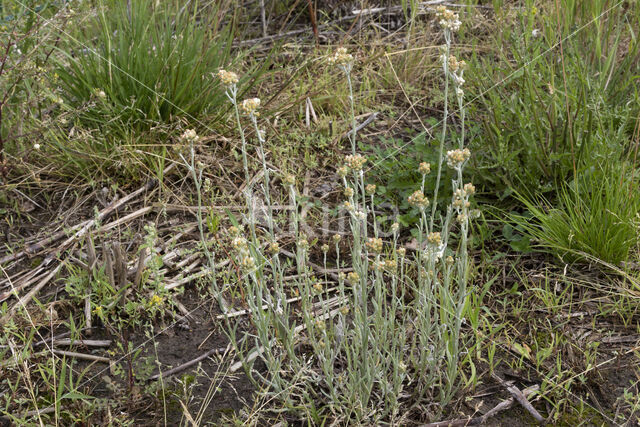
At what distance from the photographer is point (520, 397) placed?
6.70 feet

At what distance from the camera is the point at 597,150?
2.72 metres

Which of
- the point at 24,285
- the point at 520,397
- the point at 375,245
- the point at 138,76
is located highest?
the point at 138,76

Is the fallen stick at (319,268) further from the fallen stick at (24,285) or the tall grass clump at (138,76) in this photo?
the fallen stick at (24,285)

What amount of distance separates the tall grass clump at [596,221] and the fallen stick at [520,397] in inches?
25.5

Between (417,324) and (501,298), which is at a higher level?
(417,324)

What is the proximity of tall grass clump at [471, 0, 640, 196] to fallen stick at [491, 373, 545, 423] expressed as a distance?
3.11 feet

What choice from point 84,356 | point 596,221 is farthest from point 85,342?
point 596,221

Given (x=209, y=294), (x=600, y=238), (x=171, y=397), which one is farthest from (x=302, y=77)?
(x=171, y=397)

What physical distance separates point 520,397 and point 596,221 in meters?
0.86

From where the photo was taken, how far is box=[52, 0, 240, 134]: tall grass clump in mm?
3066

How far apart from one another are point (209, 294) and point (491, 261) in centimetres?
122

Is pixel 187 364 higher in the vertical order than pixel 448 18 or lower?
lower

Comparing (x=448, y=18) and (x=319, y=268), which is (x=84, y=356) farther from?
(x=448, y=18)

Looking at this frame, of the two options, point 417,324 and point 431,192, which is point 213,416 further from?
point 431,192
